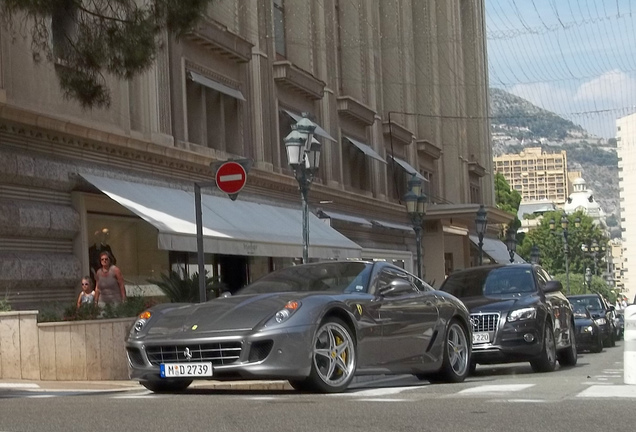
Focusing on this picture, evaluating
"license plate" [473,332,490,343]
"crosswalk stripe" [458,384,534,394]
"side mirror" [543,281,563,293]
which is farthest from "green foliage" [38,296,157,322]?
"crosswalk stripe" [458,384,534,394]

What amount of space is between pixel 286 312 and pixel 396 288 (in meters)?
1.62

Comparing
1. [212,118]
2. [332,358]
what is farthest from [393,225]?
[332,358]

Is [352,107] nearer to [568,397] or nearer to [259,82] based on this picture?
[259,82]

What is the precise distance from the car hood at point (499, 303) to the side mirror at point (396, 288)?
4533mm

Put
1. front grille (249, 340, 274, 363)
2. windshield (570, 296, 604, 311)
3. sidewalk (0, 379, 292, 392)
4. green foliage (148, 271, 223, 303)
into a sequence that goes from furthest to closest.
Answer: windshield (570, 296, 604, 311), green foliage (148, 271, 223, 303), sidewalk (0, 379, 292, 392), front grille (249, 340, 274, 363)

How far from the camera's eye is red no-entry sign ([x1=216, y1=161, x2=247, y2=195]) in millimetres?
17547

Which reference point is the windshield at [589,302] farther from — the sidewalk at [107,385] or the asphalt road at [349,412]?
the asphalt road at [349,412]

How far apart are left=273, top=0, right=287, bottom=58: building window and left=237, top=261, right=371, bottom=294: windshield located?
68.0 ft

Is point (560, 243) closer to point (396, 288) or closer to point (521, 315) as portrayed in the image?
point (521, 315)

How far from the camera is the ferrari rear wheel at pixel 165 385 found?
11234 millimetres

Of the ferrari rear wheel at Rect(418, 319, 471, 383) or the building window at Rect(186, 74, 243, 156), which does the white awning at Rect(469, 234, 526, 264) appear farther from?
the ferrari rear wheel at Rect(418, 319, 471, 383)

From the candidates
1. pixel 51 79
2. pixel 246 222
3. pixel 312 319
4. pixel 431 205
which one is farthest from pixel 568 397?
pixel 431 205

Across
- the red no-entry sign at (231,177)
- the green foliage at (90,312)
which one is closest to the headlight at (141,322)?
the green foliage at (90,312)

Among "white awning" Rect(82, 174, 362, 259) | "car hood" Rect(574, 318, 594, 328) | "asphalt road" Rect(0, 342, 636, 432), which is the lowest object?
"car hood" Rect(574, 318, 594, 328)
